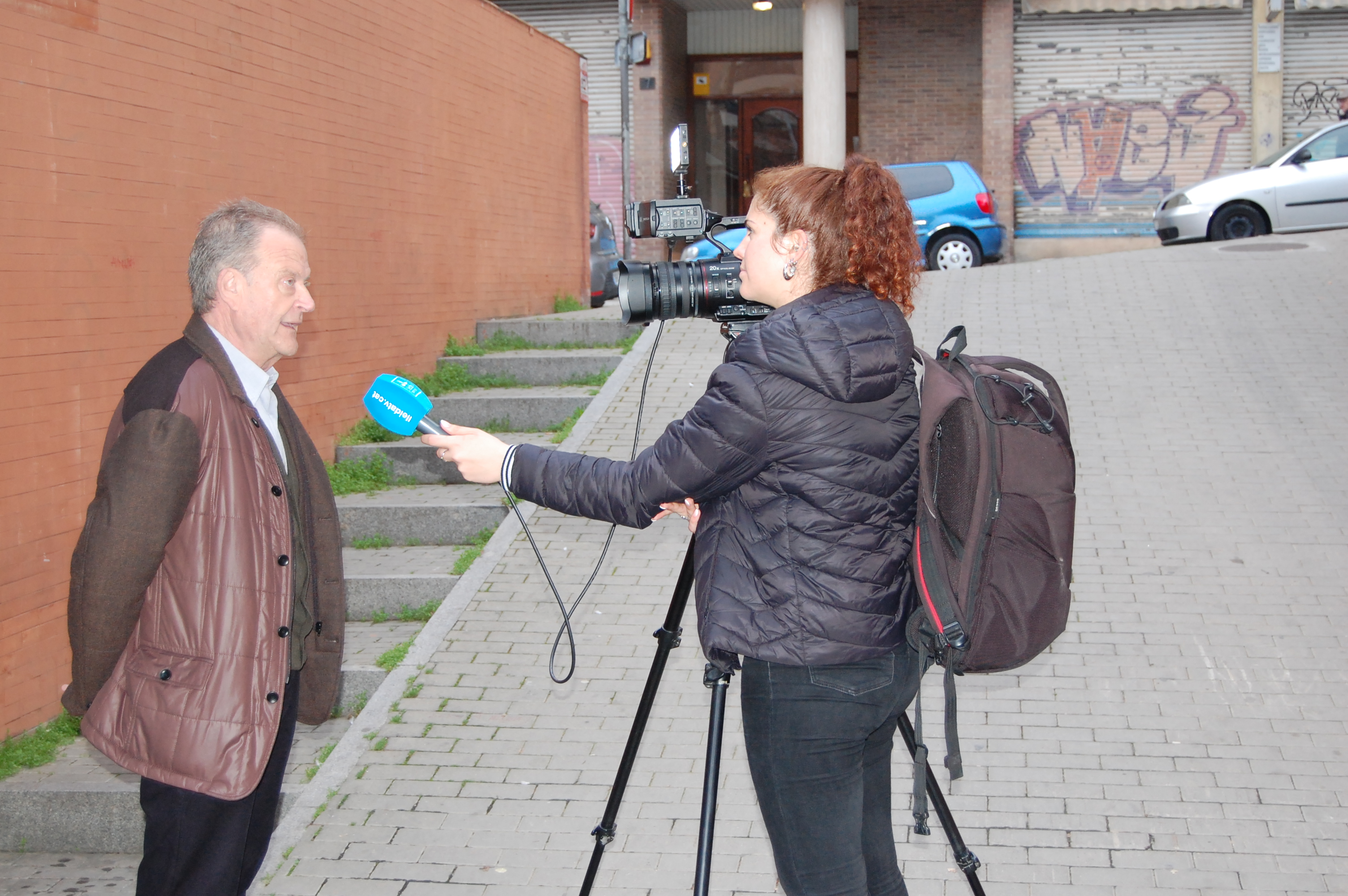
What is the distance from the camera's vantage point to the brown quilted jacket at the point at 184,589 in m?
2.55

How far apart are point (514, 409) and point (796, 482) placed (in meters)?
5.82

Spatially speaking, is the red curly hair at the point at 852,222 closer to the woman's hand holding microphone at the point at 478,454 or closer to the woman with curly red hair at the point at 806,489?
the woman with curly red hair at the point at 806,489

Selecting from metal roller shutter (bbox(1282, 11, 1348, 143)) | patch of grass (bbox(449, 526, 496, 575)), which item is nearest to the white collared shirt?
patch of grass (bbox(449, 526, 496, 575))

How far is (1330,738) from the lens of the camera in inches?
180

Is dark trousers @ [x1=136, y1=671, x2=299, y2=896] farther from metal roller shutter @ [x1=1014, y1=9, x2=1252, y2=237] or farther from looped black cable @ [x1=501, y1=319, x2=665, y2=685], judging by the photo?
metal roller shutter @ [x1=1014, y1=9, x2=1252, y2=237]

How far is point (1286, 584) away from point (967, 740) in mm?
2034

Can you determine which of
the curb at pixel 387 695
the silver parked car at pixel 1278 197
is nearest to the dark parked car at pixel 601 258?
the curb at pixel 387 695

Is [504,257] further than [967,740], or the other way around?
[504,257]

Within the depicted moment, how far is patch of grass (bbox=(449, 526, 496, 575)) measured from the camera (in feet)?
20.5

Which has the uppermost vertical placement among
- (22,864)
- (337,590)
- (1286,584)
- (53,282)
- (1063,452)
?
(53,282)

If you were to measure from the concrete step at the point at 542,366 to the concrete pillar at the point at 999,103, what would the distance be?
37.4ft

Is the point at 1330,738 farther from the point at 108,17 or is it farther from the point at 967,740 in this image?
the point at 108,17

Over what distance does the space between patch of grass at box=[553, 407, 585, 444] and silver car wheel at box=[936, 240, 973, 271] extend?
8.97 meters

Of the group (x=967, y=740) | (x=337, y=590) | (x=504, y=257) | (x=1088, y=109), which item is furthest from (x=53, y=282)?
(x=1088, y=109)
